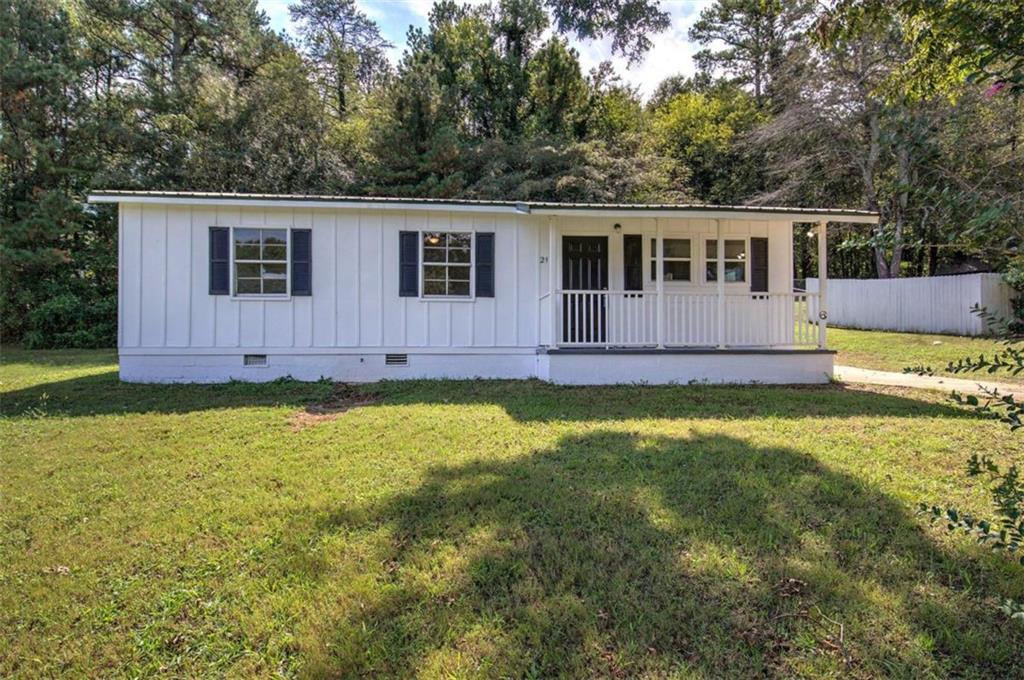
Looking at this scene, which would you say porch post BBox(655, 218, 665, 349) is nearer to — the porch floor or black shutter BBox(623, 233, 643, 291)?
the porch floor

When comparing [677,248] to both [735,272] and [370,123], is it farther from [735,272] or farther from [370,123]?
[370,123]

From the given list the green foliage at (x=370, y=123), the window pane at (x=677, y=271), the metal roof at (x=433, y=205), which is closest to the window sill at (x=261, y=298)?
the metal roof at (x=433, y=205)

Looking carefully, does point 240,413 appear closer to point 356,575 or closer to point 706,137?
point 356,575

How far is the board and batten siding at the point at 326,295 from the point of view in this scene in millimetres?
8172

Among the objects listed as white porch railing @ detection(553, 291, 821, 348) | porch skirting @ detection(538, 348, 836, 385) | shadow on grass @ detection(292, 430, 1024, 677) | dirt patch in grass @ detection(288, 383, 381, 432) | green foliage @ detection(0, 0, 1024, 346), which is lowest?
shadow on grass @ detection(292, 430, 1024, 677)

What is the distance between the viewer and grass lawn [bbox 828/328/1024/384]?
10.1 meters

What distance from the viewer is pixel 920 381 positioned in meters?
8.34

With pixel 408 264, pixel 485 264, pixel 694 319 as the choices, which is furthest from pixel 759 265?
pixel 408 264

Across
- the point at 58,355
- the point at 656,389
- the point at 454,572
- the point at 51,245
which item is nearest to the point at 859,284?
the point at 656,389

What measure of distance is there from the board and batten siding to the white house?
2 centimetres

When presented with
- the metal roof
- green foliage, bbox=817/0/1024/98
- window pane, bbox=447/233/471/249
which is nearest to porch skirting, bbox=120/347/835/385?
window pane, bbox=447/233/471/249

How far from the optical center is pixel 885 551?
2.93 m

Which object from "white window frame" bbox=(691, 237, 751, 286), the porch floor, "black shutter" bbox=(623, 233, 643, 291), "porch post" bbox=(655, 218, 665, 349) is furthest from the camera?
"black shutter" bbox=(623, 233, 643, 291)

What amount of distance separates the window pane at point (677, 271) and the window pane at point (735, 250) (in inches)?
26.5
